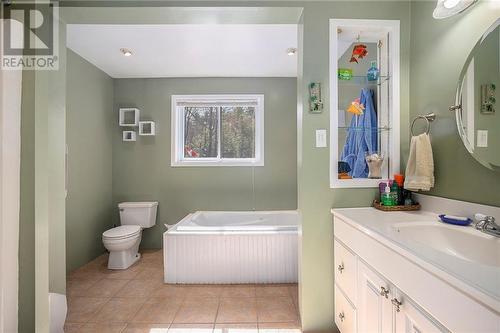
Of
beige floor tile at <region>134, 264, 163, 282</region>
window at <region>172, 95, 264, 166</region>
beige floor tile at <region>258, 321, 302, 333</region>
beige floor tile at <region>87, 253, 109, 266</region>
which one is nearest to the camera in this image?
beige floor tile at <region>258, 321, 302, 333</region>

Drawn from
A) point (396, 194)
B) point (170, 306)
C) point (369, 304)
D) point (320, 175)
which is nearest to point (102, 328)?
point (170, 306)

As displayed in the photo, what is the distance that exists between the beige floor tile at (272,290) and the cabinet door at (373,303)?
106 cm

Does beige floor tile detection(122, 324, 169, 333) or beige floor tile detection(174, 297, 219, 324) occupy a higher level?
beige floor tile detection(174, 297, 219, 324)

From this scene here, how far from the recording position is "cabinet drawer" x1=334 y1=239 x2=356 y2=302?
4.38 feet

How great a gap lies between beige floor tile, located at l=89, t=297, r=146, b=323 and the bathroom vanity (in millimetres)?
1608

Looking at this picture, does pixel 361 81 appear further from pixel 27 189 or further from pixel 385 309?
pixel 27 189

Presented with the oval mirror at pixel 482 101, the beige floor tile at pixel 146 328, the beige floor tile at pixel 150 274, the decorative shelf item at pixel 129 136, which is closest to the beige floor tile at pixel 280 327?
the beige floor tile at pixel 146 328

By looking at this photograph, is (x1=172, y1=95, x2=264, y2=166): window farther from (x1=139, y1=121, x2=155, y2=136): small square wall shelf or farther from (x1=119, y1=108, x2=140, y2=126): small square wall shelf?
(x1=119, y1=108, x2=140, y2=126): small square wall shelf

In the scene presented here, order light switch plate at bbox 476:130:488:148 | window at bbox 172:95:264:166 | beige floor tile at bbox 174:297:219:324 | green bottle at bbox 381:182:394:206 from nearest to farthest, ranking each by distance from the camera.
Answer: light switch plate at bbox 476:130:488:148
green bottle at bbox 381:182:394:206
beige floor tile at bbox 174:297:219:324
window at bbox 172:95:264:166

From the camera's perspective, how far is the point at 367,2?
166 centimetres

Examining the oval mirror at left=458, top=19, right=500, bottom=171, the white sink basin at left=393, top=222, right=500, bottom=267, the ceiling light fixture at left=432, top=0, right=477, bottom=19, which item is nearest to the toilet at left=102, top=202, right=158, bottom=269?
the white sink basin at left=393, top=222, right=500, bottom=267

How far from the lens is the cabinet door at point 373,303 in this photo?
1.02 m

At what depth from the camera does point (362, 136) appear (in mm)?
1778

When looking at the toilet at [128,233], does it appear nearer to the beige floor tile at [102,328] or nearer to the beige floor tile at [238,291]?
the beige floor tile at [102,328]
